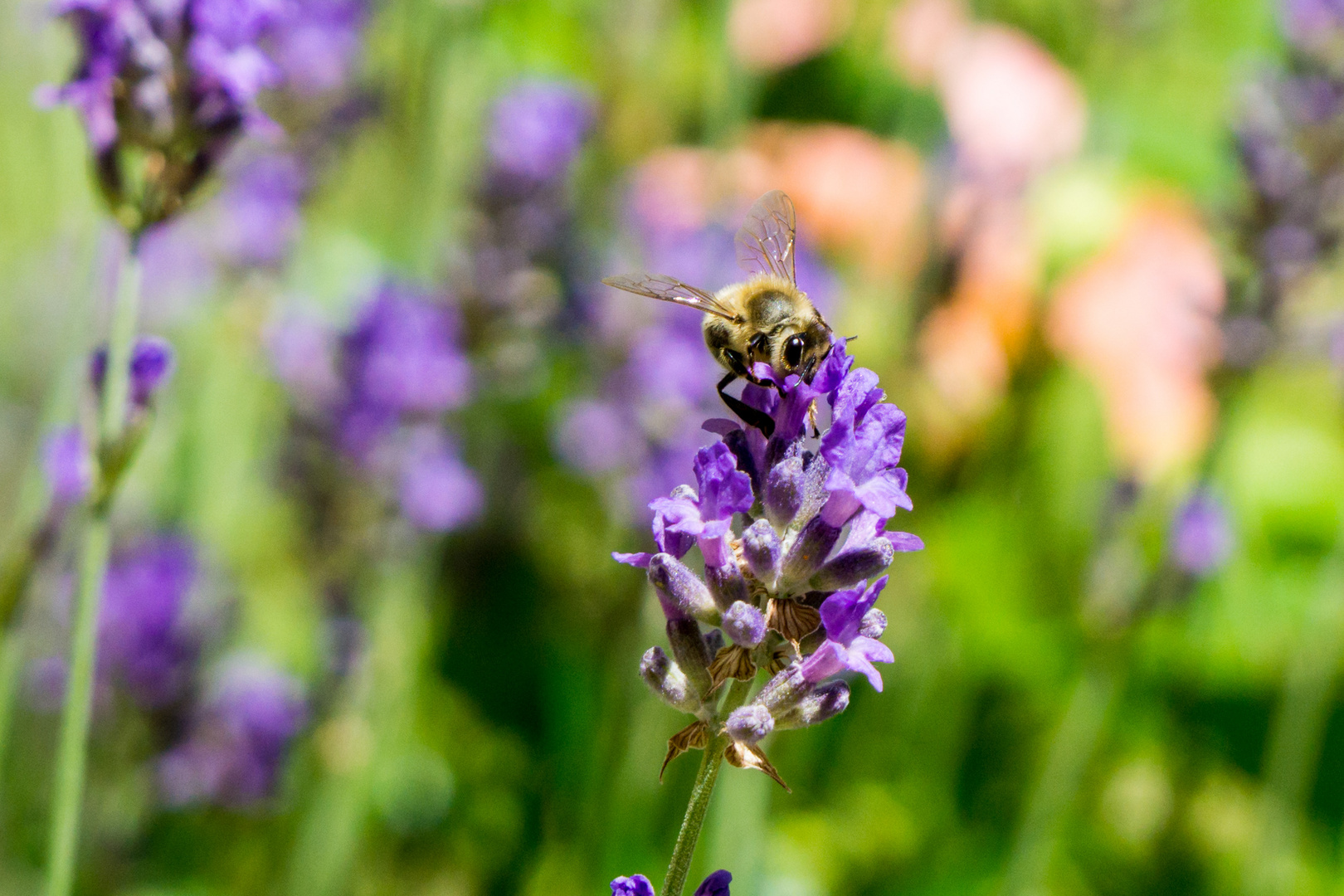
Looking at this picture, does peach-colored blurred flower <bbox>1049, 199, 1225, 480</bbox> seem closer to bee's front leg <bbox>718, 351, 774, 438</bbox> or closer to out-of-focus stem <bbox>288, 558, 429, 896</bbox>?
out-of-focus stem <bbox>288, 558, 429, 896</bbox>

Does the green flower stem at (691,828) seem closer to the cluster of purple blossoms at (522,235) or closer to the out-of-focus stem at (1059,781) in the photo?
the out-of-focus stem at (1059,781)

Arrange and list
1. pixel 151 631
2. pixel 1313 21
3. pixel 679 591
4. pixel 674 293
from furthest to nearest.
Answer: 1. pixel 1313 21
2. pixel 151 631
3. pixel 674 293
4. pixel 679 591

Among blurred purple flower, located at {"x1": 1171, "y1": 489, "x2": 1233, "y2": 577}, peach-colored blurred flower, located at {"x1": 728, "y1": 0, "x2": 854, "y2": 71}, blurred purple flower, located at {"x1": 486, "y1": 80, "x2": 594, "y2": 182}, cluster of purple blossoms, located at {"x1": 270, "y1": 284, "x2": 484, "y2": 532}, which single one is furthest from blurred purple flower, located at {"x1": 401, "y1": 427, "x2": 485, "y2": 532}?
peach-colored blurred flower, located at {"x1": 728, "y1": 0, "x2": 854, "y2": 71}

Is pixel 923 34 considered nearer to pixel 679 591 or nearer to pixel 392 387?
pixel 392 387

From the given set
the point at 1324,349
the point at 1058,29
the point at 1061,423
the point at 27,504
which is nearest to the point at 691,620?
the point at 27,504

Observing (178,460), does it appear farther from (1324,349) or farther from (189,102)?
(1324,349)

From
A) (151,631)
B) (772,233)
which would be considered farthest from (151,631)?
(772,233)

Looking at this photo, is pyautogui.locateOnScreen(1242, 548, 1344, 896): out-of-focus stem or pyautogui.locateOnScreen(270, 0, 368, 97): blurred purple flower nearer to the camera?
pyautogui.locateOnScreen(1242, 548, 1344, 896): out-of-focus stem
